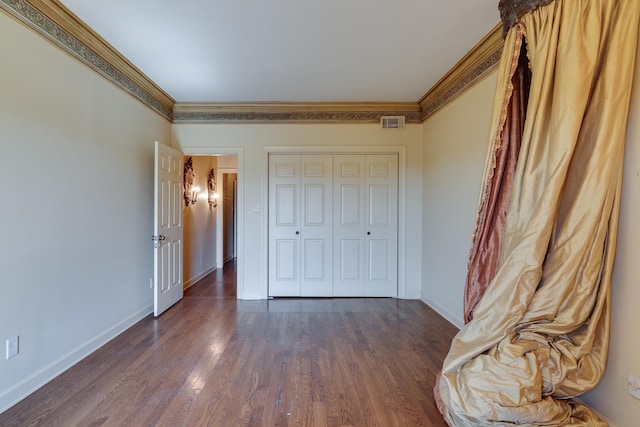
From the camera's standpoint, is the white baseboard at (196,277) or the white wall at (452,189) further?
the white baseboard at (196,277)

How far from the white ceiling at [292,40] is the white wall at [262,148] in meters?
0.62

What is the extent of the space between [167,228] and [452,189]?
3.33 meters

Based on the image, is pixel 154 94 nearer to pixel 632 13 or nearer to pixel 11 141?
pixel 11 141

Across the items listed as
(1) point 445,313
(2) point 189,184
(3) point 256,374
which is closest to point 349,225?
(1) point 445,313

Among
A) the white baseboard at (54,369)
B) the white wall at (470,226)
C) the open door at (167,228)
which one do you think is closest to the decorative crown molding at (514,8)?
the white wall at (470,226)

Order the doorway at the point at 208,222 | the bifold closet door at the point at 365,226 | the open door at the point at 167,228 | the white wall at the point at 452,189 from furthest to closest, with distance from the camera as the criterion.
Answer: the doorway at the point at 208,222 → the bifold closet door at the point at 365,226 → the open door at the point at 167,228 → the white wall at the point at 452,189

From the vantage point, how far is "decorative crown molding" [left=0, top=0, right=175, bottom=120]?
199cm

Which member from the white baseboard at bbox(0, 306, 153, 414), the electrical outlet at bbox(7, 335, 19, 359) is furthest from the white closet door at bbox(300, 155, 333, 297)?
the electrical outlet at bbox(7, 335, 19, 359)

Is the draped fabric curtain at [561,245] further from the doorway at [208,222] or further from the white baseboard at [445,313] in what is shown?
the doorway at [208,222]

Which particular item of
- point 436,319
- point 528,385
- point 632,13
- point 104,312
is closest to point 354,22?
point 632,13

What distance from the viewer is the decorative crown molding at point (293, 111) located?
157 inches

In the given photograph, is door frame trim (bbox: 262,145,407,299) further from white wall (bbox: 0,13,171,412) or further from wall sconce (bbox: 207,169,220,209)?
wall sconce (bbox: 207,169,220,209)

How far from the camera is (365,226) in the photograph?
4133mm

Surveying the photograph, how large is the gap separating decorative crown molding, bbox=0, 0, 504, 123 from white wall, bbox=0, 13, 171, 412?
12 cm
